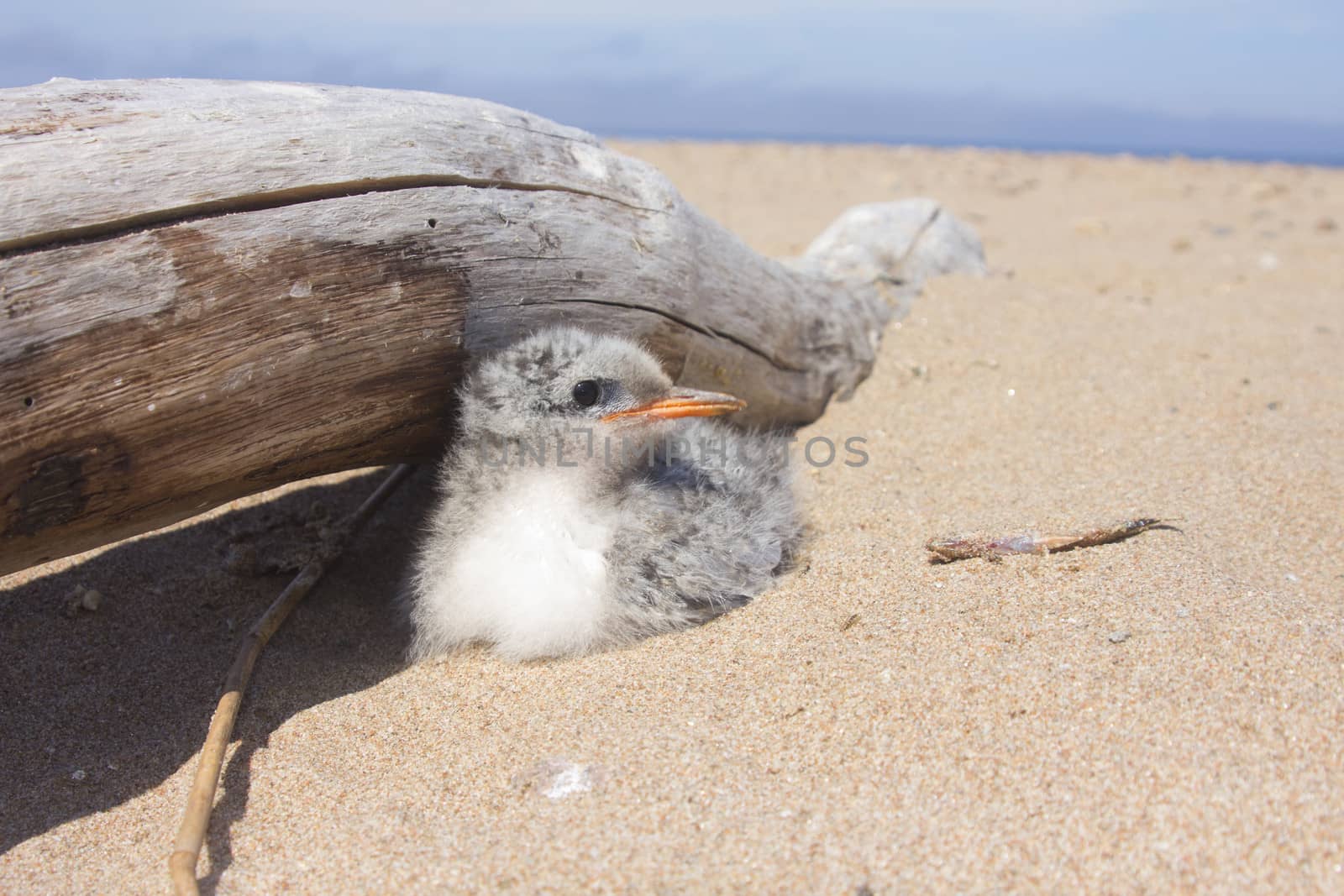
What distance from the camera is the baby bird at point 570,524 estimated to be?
292 centimetres

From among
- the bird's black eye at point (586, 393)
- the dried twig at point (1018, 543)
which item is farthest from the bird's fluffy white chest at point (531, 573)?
the dried twig at point (1018, 543)

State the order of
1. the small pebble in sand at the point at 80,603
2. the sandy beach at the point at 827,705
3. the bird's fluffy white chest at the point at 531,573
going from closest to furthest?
1. the sandy beach at the point at 827,705
2. the bird's fluffy white chest at the point at 531,573
3. the small pebble in sand at the point at 80,603

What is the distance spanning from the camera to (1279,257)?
8.73 m

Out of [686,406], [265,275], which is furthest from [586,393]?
[265,275]

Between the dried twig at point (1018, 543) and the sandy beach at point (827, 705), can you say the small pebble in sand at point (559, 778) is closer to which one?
the sandy beach at point (827, 705)

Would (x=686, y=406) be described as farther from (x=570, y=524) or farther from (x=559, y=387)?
(x=570, y=524)

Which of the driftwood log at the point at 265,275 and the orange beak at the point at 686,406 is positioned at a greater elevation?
the driftwood log at the point at 265,275

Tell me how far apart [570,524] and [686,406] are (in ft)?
1.80

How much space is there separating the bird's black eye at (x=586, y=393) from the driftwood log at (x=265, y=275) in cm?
31

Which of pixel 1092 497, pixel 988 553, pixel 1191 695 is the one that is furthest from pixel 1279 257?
pixel 1191 695

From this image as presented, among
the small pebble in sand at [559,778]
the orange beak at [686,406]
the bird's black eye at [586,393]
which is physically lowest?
the small pebble in sand at [559,778]

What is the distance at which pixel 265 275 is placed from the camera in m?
2.54

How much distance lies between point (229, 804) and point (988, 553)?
7.52 feet

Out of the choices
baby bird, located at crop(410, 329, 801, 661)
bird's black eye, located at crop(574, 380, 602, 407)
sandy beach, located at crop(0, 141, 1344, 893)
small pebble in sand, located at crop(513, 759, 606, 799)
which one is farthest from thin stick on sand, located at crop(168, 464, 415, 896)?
bird's black eye, located at crop(574, 380, 602, 407)
